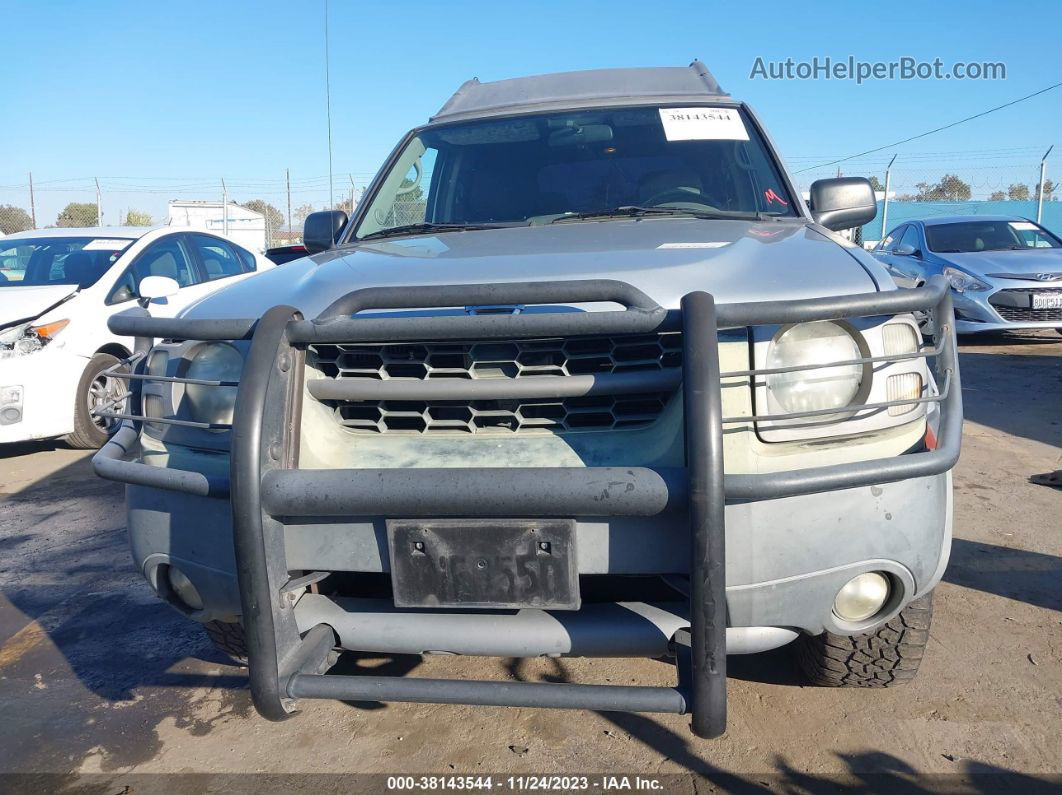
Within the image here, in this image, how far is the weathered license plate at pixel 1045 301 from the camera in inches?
340

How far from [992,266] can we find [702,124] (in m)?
7.16

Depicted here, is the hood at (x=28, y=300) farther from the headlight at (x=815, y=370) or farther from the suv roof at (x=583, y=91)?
the headlight at (x=815, y=370)

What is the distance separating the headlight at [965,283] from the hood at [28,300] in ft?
26.9

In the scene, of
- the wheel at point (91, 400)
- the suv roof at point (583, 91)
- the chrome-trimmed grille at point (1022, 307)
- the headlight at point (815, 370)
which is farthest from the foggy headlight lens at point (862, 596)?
the chrome-trimmed grille at point (1022, 307)

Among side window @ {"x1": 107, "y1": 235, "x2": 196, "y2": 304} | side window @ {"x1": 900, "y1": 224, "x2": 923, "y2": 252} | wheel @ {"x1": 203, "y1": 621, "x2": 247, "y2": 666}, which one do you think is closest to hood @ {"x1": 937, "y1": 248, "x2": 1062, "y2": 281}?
side window @ {"x1": 900, "y1": 224, "x2": 923, "y2": 252}

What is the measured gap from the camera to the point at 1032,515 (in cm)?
406

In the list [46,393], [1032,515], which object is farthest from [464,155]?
[46,393]

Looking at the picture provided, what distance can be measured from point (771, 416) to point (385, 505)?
0.85m

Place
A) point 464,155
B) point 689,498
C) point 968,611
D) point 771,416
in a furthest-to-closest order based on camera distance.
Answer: point 464,155 → point 968,611 → point 771,416 → point 689,498

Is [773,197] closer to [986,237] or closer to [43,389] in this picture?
[43,389]

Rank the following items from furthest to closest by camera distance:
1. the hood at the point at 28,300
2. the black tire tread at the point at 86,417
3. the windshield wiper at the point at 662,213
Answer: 1. the black tire tread at the point at 86,417
2. the hood at the point at 28,300
3. the windshield wiper at the point at 662,213

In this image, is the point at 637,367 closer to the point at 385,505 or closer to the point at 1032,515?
the point at 385,505

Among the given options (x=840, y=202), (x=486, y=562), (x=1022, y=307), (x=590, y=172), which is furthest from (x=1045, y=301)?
(x=486, y=562)

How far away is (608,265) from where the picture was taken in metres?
2.09
